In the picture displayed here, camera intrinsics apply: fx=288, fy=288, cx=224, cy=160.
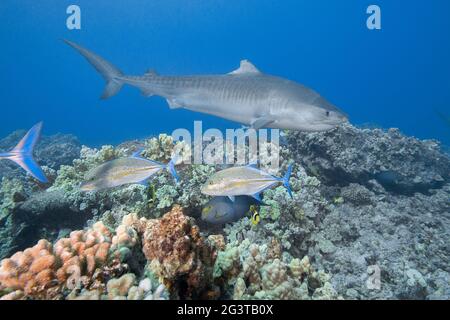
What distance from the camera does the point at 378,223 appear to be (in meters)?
6.43

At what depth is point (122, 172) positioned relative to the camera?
3957 mm

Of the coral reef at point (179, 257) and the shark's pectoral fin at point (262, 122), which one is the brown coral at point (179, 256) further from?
the shark's pectoral fin at point (262, 122)

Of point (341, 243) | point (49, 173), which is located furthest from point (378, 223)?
point (49, 173)

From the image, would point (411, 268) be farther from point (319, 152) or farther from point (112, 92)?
point (112, 92)

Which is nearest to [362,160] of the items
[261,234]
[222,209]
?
[261,234]

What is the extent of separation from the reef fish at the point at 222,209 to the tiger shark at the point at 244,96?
160 centimetres

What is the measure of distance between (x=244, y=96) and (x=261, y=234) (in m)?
2.83

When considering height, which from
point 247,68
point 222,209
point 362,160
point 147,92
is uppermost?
point 247,68

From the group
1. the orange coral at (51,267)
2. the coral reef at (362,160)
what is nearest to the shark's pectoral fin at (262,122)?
the coral reef at (362,160)

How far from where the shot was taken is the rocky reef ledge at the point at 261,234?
2.73 m

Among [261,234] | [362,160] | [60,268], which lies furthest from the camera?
[362,160]

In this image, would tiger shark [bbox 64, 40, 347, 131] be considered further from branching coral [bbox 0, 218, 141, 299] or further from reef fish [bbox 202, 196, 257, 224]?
branching coral [bbox 0, 218, 141, 299]

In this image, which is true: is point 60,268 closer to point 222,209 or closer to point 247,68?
point 222,209
